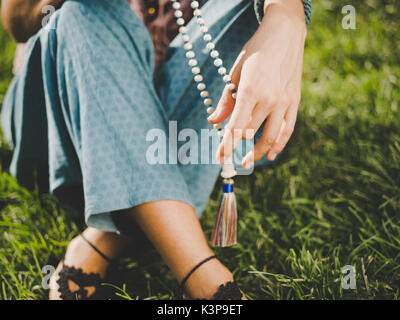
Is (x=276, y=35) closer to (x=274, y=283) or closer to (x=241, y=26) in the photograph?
(x=241, y=26)

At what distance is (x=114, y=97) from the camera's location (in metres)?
0.78

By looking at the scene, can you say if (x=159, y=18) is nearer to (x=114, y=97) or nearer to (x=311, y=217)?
(x=114, y=97)

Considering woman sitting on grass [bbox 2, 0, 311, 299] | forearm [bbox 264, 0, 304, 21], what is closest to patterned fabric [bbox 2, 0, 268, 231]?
woman sitting on grass [bbox 2, 0, 311, 299]

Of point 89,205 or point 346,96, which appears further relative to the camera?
point 346,96

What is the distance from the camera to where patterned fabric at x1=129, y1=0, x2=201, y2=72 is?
98 cm

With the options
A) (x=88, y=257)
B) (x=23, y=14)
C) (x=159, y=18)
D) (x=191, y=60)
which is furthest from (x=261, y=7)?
(x=88, y=257)

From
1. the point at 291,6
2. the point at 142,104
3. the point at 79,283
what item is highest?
the point at 291,6

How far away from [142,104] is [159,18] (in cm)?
32

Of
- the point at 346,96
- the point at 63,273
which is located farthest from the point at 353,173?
the point at 63,273

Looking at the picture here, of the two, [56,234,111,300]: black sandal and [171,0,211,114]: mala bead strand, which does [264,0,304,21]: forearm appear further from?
[56,234,111,300]: black sandal

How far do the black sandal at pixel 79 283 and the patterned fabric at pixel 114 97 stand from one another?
0.58 feet

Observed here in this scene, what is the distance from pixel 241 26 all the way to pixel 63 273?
746 mm

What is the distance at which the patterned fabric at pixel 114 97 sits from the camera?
759mm
